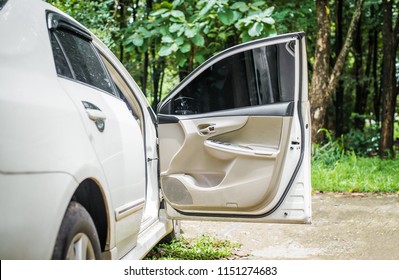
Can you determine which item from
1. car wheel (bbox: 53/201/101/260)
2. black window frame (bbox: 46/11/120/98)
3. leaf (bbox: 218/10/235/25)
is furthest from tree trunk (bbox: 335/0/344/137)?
car wheel (bbox: 53/201/101/260)

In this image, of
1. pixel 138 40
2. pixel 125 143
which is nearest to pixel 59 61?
pixel 125 143

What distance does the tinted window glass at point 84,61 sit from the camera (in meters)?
2.46

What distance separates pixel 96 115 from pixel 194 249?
1.89m

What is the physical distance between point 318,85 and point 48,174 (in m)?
6.83

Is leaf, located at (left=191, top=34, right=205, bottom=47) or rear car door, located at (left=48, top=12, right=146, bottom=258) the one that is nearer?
rear car door, located at (left=48, top=12, right=146, bottom=258)

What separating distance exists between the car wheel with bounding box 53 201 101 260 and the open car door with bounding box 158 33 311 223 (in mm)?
1191

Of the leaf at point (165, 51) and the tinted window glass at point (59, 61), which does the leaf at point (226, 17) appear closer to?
the leaf at point (165, 51)

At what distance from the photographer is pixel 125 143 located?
273 centimetres

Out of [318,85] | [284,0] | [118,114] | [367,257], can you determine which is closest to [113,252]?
[118,114]

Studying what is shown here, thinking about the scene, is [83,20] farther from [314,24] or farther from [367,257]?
[367,257]

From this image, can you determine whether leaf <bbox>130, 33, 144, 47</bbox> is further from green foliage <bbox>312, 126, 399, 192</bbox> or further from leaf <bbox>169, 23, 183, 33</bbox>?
green foliage <bbox>312, 126, 399, 192</bbox>

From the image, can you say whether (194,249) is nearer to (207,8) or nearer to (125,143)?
(125,143)

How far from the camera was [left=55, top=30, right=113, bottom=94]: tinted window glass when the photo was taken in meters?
2.46

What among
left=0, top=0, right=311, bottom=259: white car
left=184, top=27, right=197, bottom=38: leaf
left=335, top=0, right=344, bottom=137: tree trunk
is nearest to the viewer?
left=0, top=0, right=311, bottom=259: white car
